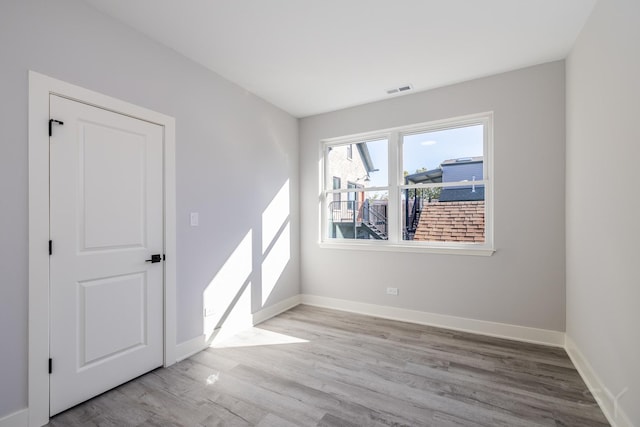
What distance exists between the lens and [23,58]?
1.80 meters

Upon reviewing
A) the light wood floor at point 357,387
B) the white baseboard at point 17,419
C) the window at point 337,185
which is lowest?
the light wood floor at point 357,387

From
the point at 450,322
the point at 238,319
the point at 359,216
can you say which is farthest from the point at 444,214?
the point at 238,319

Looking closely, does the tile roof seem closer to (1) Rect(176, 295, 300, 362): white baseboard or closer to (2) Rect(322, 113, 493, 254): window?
(2) Rect(322, 113, 493, 254): window

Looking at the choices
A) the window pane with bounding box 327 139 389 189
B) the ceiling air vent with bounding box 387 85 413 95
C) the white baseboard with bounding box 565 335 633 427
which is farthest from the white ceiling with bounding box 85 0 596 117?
the white baseboard with bounding box 565 335 633 427

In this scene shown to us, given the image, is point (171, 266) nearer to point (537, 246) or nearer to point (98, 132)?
point (98, 132)

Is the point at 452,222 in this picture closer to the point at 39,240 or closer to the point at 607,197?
the point at 607,197

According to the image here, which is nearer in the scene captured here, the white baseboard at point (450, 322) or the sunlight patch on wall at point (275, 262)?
the white baseboard at point (450, 322)

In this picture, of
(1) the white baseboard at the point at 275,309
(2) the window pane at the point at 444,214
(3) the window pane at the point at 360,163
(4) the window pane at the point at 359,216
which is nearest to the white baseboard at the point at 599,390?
(2) the window pane at the point at 444,214

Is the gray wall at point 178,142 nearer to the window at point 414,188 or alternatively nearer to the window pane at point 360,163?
the window pane at point 360,163

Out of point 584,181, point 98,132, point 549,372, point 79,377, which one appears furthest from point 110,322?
point 584,181

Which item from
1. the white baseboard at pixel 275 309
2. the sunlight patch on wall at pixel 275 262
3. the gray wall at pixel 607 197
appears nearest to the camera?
the gray wall at pixel 607 197

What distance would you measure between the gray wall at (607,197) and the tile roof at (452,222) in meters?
0.84

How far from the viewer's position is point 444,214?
3.51 m

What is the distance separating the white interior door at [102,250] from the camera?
197 cm
